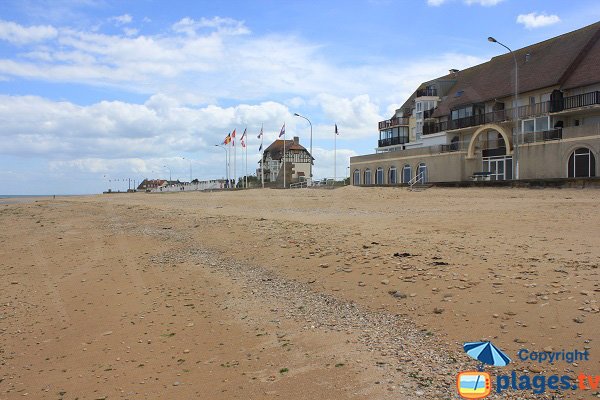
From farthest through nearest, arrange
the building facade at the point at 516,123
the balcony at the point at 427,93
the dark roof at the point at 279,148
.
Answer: the dark roof at the point at 279,148, the balcony at the point at 427,93, the building facade at the point at 516,123

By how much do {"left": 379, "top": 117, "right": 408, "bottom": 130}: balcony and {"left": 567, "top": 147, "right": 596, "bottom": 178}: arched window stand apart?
110 ft

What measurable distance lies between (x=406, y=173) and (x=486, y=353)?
45.3 meters

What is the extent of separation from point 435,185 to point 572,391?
29378 mm

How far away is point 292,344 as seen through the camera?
21.1ft

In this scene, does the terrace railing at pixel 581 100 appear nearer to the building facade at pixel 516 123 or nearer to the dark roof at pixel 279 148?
the building facade at pixel 516 123

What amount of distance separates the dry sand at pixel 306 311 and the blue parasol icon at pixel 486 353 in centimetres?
12

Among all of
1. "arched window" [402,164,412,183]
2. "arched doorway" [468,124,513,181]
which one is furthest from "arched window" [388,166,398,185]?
"arched doorway" [468,124,513,181]

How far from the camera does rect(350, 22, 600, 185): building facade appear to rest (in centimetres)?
3481

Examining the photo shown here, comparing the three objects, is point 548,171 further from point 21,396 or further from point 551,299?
point 21,396

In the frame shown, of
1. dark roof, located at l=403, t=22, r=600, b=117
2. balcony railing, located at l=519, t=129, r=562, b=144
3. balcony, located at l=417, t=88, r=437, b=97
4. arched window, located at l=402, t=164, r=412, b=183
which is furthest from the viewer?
balcony, located at l=417, t=88, r=437, b=97

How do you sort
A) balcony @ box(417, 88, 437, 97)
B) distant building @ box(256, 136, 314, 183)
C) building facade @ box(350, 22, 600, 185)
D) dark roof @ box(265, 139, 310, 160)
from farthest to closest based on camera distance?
dark roof @ box(265, 139, 310, 160), distant building @ box(256, 136, 314, 183), balcony @ box(417, 88, 437, 97), building facade @ box(350, 22, 600, 185)

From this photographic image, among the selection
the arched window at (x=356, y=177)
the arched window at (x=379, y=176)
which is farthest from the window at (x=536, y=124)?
the arched window at (x=356, y=177)

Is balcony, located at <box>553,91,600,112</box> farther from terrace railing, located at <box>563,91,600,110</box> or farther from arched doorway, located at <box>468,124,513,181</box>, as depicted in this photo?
arched doorway, located at <box>468,124,513,181</box>

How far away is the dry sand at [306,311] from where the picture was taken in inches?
217
